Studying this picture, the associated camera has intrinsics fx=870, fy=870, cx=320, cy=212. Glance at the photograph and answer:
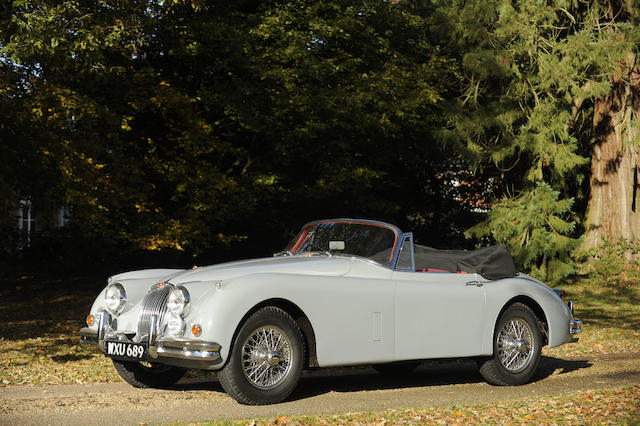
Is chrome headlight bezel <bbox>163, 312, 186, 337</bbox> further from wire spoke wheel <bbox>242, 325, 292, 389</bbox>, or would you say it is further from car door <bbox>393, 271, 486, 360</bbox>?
car door <bbox>393, 271, 486, 360</bbox>

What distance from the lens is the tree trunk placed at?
25438 millimetres

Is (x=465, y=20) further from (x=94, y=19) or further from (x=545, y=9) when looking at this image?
(x=94, y=19)

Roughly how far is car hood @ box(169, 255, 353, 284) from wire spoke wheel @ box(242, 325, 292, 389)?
24.6 inches

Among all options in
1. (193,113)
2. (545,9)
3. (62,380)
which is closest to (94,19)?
(193,113)

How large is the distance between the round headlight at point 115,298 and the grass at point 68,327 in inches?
57.9

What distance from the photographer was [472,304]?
348 inches

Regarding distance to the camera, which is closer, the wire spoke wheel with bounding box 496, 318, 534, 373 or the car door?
the car door

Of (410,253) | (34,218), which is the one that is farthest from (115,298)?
(34,218)

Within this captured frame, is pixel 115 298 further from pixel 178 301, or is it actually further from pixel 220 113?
pixel 220 113

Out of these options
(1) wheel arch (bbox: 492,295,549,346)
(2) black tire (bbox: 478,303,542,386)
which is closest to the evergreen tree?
(1) wheel arch (bbox: 492,295,549,346)

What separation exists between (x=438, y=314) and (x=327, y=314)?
1.39 m

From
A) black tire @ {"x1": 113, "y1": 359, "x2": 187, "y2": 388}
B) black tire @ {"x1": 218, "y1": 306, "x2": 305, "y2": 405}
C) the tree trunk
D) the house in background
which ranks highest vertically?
the tree trunk

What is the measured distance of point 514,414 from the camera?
706 centimetres

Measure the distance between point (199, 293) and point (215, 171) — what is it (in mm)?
13577
